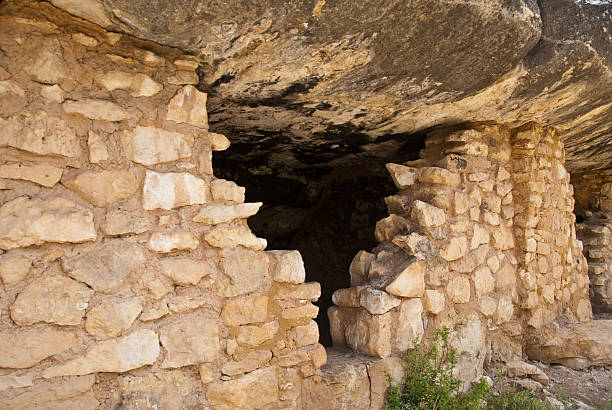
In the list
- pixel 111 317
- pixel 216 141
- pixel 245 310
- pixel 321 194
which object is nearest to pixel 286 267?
pixel 245 310

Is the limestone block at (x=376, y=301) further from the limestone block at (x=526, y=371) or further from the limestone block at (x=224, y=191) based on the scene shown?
the limestone block at (x=526, y=371)

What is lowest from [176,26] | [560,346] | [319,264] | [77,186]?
[560,346]

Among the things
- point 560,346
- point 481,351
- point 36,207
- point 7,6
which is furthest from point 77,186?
point 560,346

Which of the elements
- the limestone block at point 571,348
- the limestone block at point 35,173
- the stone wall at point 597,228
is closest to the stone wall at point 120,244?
the limestone block at point 35,173

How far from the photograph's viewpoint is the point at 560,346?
334cm

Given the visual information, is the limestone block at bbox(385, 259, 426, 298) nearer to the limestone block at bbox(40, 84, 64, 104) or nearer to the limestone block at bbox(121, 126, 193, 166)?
the limestone block at bbox(121, 126, 193, 166)

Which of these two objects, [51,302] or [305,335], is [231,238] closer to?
[305,335]

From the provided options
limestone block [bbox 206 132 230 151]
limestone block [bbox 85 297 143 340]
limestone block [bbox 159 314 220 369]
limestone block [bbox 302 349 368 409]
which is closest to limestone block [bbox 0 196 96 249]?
limestone block [bbox 85 297 143 340]

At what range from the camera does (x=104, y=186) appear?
1746 mm

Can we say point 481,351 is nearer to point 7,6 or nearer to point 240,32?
point 240,32

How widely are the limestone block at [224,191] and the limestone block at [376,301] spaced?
955 millimetres

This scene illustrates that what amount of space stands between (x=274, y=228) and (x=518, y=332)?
248 cm

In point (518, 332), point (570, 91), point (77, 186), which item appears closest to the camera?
point (77, 186)

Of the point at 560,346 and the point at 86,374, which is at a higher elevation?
the point at 86,374
